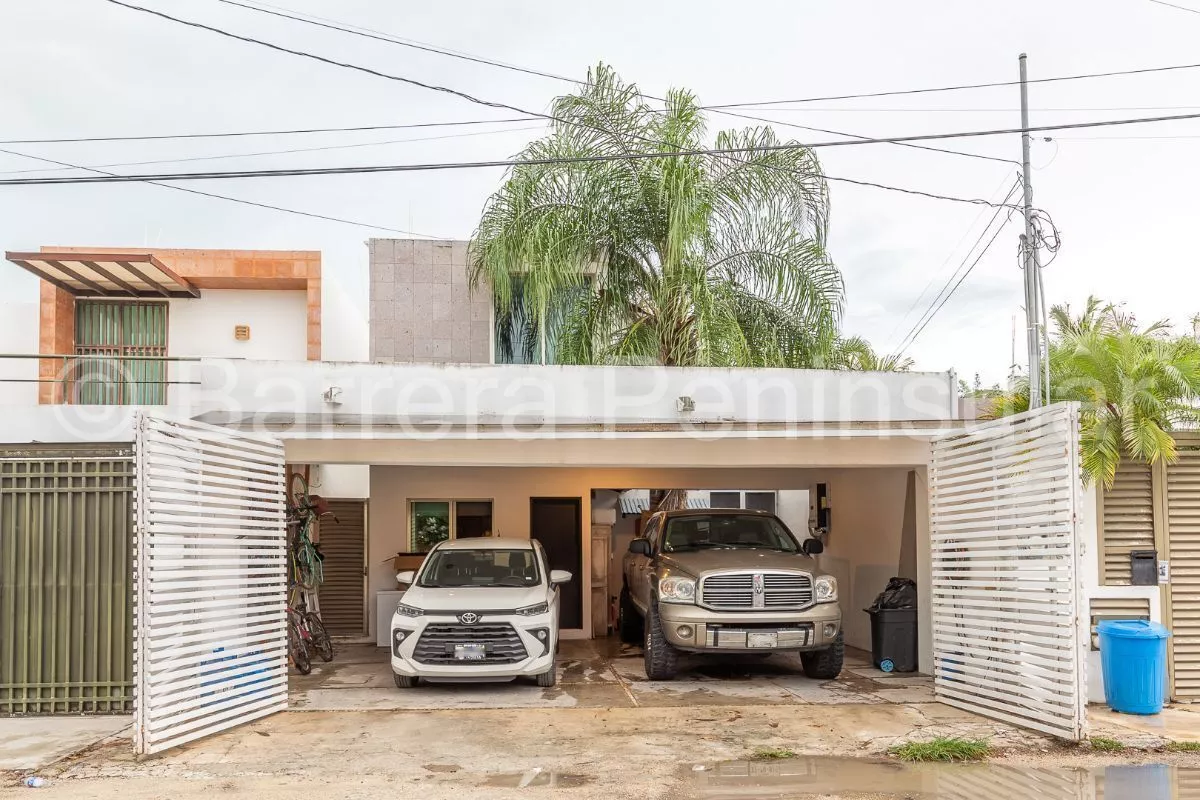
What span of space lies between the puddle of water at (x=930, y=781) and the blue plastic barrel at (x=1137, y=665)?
1688mm

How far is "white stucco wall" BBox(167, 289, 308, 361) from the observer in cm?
1512

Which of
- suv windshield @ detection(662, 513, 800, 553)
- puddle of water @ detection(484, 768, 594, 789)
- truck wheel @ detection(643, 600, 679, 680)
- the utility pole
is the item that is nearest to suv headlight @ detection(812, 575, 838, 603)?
suv windshield @ detection(662, 513, 800, 553)

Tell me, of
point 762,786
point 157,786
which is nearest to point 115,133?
point 157,786

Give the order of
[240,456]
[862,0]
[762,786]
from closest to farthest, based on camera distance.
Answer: [762,786] < [240,456] < [862,0]

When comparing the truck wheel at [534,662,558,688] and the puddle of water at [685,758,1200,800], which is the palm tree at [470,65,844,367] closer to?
the truck wheel at [534,662,558,688]

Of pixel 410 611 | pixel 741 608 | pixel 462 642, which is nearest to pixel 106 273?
pixel 410 611

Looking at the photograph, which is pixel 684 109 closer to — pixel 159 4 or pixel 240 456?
pixel 159 4

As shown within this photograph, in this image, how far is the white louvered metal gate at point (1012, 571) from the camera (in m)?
7.31

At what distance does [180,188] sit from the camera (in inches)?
614

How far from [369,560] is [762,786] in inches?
344

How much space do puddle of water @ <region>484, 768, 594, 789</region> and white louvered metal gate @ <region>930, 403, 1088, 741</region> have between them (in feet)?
11.9

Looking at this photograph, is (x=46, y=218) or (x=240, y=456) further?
(x=46, y=218)

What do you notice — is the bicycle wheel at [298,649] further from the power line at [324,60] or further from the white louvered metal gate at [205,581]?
the power line at [324,60]

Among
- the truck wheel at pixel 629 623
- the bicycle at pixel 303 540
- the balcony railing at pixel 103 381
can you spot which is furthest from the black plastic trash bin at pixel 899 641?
the balcony railing at pixel 103 381
